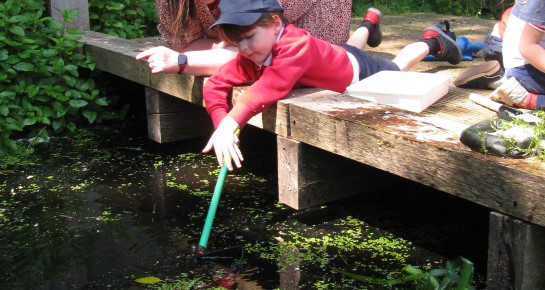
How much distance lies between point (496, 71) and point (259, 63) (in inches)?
40.2

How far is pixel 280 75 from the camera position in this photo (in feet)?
9.56

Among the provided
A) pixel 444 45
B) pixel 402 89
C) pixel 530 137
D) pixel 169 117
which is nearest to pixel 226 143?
pixel 402 89

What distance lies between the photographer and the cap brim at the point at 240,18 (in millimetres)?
2842

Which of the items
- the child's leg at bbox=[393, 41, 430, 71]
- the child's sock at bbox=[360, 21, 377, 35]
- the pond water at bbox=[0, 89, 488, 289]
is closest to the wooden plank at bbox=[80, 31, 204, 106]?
the pond water at bbox=[0, 89, 488, 289]

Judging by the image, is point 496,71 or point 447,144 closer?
point 447,144

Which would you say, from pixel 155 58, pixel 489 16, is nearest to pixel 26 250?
pixel 155 58

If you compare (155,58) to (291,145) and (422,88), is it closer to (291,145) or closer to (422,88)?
(291,145)

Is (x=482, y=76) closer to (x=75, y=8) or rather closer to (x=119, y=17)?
(x=75, y=8)

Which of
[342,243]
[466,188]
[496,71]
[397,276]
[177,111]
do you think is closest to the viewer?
[466,188]

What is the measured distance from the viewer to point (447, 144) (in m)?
2.34

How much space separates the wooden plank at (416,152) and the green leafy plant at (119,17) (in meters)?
2.25

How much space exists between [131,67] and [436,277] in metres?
2.08

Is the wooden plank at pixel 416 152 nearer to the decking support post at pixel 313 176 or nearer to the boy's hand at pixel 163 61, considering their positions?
the decking support post at pixel 313 176

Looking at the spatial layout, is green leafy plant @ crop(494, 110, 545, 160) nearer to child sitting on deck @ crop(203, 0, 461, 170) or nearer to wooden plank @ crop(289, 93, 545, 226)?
wooden plank @ crop(289, 93, 545, 226)
